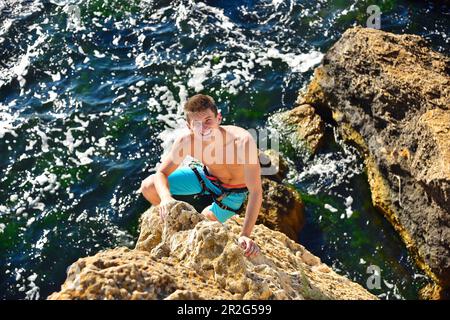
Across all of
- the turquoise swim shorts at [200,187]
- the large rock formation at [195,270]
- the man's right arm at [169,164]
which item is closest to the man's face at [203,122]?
the man's right arm at [169,164]

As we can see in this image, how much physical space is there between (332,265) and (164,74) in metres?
5.48

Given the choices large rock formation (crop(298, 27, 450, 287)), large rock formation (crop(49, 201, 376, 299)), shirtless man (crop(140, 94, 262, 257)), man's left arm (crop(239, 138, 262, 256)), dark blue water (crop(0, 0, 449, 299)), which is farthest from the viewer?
dark blue water (crop(0, 0, 449, 299))

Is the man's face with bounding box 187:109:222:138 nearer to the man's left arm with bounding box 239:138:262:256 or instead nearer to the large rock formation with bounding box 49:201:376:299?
the man's left arm with bounding box 239:138:262:256

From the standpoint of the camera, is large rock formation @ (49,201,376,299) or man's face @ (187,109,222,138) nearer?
large rock formation @ (49,201,376,299)

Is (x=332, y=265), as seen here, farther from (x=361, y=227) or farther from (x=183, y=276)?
(x=183, y=276)

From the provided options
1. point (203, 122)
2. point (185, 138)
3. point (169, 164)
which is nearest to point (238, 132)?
point (203, 122)

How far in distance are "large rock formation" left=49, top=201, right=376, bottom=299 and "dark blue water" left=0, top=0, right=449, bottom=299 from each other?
254cm

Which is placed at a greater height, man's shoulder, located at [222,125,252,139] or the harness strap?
man's shoulder, located at [222,125,252,139]

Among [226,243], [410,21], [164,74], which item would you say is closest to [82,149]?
[164,74]

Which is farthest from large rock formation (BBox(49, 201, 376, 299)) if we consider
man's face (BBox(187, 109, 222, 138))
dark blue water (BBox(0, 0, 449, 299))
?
dark blue water (BBox(0, 0, 449, 299))

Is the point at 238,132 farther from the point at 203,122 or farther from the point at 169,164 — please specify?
the point at 169,164

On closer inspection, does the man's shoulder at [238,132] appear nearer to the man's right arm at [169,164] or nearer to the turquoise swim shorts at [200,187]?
the man's right arm at [169,164]

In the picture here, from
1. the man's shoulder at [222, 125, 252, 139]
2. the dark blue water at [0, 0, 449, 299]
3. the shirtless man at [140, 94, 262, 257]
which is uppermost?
the man's shoulder at [222, 125, 252, 139]

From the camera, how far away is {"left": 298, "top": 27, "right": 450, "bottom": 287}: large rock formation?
7.62m
